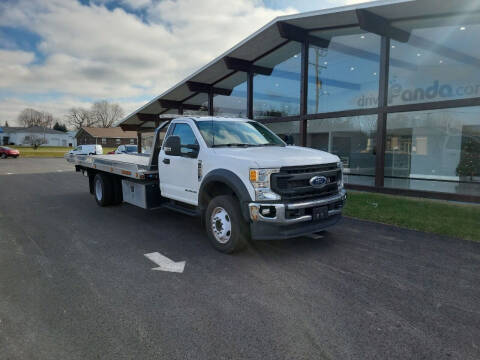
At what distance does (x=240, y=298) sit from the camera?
3.60m

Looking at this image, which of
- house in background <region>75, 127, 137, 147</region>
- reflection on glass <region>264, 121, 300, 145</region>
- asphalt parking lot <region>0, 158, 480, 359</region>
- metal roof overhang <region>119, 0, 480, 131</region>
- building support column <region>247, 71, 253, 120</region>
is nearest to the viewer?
asphalt parking lot <region>0, 158, 480, 359</region>

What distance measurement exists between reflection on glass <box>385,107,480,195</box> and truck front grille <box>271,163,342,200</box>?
6.74 m

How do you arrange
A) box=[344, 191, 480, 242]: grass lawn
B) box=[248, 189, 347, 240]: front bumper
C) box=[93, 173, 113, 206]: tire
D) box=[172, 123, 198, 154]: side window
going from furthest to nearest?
box=[93, 173, 113, 206]: tire → box=[344, 191, 480, 242]: grass lawn → box=[172, 123, 198, 154]: side window → box=[248, 189, 347, 240]: front bumper

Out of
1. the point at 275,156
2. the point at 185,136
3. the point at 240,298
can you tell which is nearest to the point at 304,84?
the point at 185,136

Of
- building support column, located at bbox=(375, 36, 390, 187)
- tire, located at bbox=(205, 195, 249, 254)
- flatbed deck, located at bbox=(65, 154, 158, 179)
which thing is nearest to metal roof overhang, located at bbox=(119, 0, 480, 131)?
building support column, located at bbox=(375, 36, 390, 187)

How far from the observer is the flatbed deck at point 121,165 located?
6.90 metres

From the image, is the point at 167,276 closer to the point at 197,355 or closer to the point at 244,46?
the point at 197,355

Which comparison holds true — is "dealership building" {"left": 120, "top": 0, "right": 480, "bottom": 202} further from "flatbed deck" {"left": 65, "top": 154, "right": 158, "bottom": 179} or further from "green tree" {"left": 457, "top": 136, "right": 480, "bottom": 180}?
"flatbed deck" {"left": 65, "top": 154, "right": 158, "bottom": 179}

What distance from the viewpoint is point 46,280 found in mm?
4023

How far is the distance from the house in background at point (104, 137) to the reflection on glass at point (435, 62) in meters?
80.9

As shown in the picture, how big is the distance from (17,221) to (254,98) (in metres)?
11.1

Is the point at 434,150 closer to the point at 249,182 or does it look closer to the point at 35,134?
the point at 249,182

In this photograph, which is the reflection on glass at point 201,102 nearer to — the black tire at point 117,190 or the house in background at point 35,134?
the black tire at point 117,190

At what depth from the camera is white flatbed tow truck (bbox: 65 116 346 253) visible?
4.64 m
